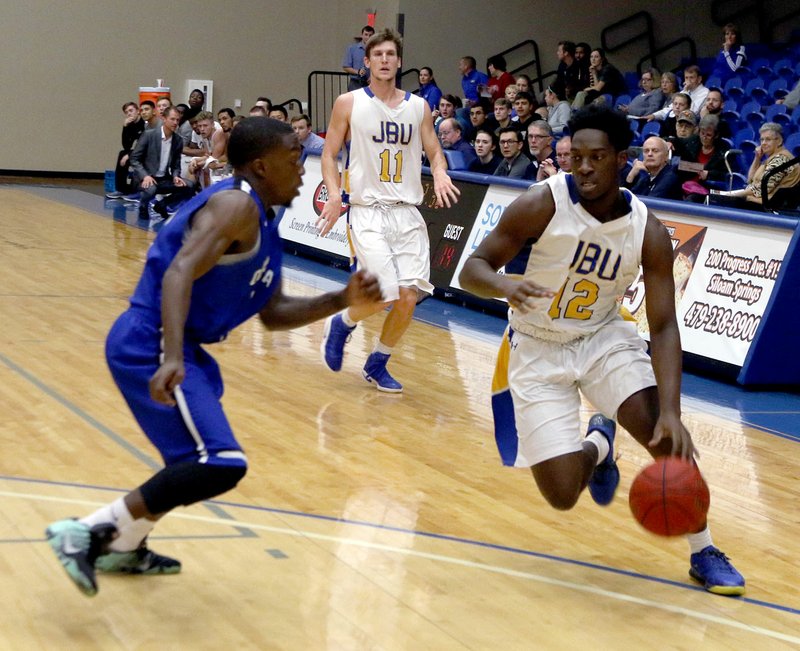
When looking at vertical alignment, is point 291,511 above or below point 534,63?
below

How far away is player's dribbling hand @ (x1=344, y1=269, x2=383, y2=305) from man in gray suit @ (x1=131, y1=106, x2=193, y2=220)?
547 inches

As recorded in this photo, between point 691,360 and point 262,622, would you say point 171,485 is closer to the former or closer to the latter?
point 262,622

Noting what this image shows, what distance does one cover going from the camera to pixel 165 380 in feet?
11.5

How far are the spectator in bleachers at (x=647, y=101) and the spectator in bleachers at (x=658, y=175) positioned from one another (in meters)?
5.15

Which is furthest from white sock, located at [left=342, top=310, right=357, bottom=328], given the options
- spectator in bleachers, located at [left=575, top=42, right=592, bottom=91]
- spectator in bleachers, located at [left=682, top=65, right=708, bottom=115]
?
spectator in bleachers, located at [left=575, top=42, right=592, bottom=91]

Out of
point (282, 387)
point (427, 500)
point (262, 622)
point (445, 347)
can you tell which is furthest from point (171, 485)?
point (445, 347)

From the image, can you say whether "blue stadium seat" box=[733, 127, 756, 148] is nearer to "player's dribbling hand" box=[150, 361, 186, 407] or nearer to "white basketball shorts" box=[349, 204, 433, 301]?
"white basketball shorts" box=[349, 204, 433, 301]

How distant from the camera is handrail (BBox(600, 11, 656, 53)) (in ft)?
70.2

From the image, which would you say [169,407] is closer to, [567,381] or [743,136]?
[567,381]

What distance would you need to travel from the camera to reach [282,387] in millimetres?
7676

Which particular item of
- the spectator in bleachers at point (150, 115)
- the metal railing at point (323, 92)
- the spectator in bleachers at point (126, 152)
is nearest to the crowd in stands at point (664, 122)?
the spectator in bleachers at point (150, 115)

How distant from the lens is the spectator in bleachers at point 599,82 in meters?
17.1

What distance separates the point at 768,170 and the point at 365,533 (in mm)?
6628

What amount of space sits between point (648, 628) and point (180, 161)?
15.0 metres
